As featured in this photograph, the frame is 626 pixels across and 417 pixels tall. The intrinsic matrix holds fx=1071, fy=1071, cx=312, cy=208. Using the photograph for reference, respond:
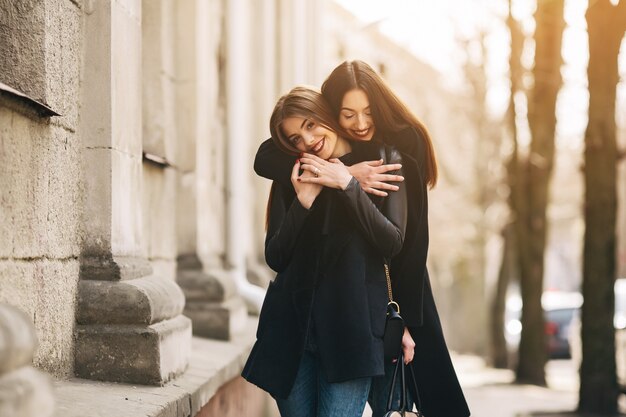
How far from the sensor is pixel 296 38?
13.5 m

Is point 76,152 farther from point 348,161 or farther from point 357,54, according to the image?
point 357,54

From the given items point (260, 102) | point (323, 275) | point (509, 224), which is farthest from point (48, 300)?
point (509, 224)

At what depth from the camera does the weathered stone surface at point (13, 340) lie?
2.47 m

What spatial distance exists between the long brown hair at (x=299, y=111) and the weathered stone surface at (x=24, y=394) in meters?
1.53

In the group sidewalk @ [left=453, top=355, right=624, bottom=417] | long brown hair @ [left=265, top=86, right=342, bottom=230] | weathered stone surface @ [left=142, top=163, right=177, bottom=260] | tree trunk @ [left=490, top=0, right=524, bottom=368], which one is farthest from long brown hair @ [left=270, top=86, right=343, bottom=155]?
tree trunk @ [left=490, top=0, right=524, bottom=368]

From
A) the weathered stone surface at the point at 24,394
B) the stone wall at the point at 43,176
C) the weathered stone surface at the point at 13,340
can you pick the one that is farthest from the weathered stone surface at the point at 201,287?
the weathered stone surface at the point at 13,340

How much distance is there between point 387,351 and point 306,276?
41cm

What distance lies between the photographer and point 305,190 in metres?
3.92

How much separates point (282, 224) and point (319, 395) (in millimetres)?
644

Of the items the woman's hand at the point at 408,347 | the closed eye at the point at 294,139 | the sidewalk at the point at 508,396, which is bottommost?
the sidewalk at the point at 508,396

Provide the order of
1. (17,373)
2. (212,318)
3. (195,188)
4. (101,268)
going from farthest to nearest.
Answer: (195,188)
(212,318)
(101,268)
(17,373)

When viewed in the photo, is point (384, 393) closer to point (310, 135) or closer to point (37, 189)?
point (310, 135)

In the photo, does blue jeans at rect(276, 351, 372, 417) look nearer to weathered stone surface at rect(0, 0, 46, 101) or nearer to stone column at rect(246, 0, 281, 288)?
weathered stone surface at rect(0, 0, 46, 101)

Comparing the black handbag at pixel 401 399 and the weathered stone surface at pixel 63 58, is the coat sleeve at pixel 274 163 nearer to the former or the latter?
the black handbag at pixel 401 399
